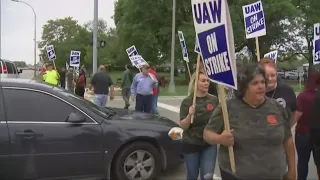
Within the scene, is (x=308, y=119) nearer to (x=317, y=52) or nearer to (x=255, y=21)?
(x=317, y=52)

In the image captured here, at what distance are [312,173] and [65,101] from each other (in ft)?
12.8

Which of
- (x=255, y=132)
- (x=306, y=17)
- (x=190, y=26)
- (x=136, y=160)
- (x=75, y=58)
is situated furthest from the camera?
(x=306, y=17)

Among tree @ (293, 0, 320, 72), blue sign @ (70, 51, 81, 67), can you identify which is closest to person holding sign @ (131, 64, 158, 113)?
blue sign @ (70, 51, 81, 67)

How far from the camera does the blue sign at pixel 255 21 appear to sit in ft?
29.2

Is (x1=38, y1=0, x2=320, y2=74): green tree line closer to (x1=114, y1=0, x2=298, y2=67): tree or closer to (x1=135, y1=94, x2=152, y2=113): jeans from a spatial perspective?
(x1=114, y1=0, x2=298, y2=67): tree

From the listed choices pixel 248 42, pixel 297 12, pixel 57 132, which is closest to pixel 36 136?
pixel 57 132

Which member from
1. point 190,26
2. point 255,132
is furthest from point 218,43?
point 190,26

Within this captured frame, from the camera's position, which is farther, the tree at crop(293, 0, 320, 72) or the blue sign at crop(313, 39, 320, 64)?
the tree at crop(293, 0, 320, 72)

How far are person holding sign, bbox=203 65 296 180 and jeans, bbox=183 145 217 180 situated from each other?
125 centimetres

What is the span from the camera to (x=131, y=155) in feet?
19.0

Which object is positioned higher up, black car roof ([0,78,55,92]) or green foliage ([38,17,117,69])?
green foliage ([38,17,117,69])

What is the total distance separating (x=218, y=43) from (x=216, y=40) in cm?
3

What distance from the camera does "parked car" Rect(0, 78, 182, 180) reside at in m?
5.25

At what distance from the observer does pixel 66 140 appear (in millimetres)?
5414
